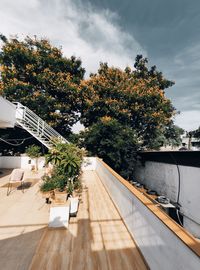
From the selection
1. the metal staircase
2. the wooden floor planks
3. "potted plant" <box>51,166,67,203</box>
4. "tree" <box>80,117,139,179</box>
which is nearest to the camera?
the wooden floor planks

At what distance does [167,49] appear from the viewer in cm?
1377

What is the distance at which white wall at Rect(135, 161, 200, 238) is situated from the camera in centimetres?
816

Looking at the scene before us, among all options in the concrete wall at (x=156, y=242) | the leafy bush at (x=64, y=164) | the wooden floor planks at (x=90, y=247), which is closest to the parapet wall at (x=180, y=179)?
the wooden floor planks at (x=90, y=247)

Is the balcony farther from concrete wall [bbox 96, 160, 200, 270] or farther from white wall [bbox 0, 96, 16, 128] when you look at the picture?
white wall [bbox 0, 96, 16, 128]

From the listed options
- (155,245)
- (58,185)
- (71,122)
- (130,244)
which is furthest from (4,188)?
(71,122)

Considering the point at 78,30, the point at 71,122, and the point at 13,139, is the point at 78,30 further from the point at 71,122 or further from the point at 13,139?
the point at 13,139

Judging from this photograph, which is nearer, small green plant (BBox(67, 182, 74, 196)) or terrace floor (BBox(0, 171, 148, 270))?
terrace floor (BBox(0, 171, 148, 270))

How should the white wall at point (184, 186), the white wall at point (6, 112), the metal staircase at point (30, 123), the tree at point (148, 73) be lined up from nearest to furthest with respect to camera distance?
the white wall at point (6, 112)
the white wall at point (184, 186)
the metal staircase at point (30, 123)
the tree at point (148, 73)

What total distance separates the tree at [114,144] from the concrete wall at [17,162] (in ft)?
16.6

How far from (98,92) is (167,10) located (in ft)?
28.0

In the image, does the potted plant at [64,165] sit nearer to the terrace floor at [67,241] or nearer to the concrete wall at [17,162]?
the terrace floor at [67,241]

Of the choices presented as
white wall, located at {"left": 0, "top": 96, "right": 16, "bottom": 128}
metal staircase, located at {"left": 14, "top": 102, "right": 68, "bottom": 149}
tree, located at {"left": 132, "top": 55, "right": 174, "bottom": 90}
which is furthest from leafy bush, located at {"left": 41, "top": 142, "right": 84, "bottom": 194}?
tree, located at {"left": 132, "top": 55, "right": 174, "bottom": 90}

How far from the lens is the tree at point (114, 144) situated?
13688mm

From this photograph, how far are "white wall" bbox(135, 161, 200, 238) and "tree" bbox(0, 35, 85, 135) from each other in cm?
986
